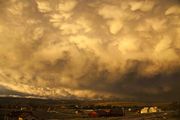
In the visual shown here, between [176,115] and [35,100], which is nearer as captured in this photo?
[176,115]

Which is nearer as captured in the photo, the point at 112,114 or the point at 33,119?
the point at 33,119

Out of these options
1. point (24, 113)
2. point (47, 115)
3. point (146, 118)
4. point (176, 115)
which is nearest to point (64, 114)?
point (47, 115)

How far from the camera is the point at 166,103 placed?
1340 cm

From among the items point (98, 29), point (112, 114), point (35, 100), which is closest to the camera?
point (112, 114)

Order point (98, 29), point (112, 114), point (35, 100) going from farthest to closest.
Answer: point (35, 100) → point (98, 29) → point (112, 114)

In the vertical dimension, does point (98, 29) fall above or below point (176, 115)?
above

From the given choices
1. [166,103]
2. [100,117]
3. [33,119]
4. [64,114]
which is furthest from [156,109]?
[33,119]

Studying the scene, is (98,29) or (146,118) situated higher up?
(98,29)

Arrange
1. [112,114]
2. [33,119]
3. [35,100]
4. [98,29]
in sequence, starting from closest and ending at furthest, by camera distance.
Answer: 1. [33,119]
2. [112,114]
3. [98,29]
4. [35,100]

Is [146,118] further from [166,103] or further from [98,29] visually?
[98,29]

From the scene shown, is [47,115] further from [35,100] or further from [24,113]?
[35,100]

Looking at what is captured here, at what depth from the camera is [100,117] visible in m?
11.8

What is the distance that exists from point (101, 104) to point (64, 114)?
3.79m

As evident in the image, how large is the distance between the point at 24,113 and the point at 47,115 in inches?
31.2
